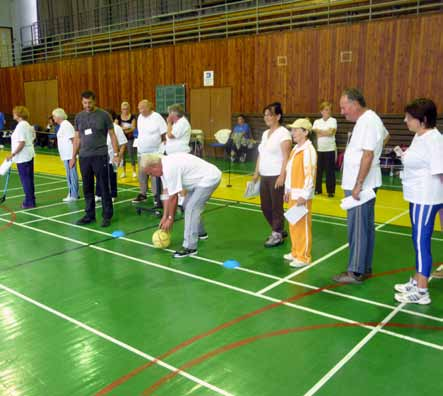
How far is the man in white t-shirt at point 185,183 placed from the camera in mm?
4734

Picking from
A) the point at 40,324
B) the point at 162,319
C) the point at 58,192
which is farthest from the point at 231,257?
the point at 58,192

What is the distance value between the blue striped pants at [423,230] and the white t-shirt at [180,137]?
3.94 metres

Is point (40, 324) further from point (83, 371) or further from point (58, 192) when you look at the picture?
point (58, 192)

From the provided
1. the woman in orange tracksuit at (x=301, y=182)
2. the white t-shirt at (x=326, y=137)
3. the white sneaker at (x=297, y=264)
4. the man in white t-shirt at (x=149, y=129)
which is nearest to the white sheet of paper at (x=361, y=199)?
the woman in orange tracksuit at (x=301, y=182)

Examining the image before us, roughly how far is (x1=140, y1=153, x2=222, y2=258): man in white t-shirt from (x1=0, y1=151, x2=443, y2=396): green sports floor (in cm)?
39

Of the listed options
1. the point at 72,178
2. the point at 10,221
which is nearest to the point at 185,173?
the point at 10,221

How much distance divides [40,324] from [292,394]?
2192 mm

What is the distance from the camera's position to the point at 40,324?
383 cm

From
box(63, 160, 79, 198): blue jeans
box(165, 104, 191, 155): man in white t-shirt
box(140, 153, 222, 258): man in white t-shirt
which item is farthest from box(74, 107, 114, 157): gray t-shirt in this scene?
box(140, 153, 222, 258): man in white t-shirt

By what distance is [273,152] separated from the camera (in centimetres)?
541

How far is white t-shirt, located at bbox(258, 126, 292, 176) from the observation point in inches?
211

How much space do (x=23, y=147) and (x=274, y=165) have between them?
15.1 feet

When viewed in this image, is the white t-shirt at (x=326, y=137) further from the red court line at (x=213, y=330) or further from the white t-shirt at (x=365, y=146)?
the white t-shirt at (x=365, y=146)

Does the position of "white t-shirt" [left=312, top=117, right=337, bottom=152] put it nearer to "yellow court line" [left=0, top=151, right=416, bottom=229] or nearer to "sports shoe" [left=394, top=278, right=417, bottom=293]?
"yellow court line" [left=0, top=151, right=416, bottom=229]
